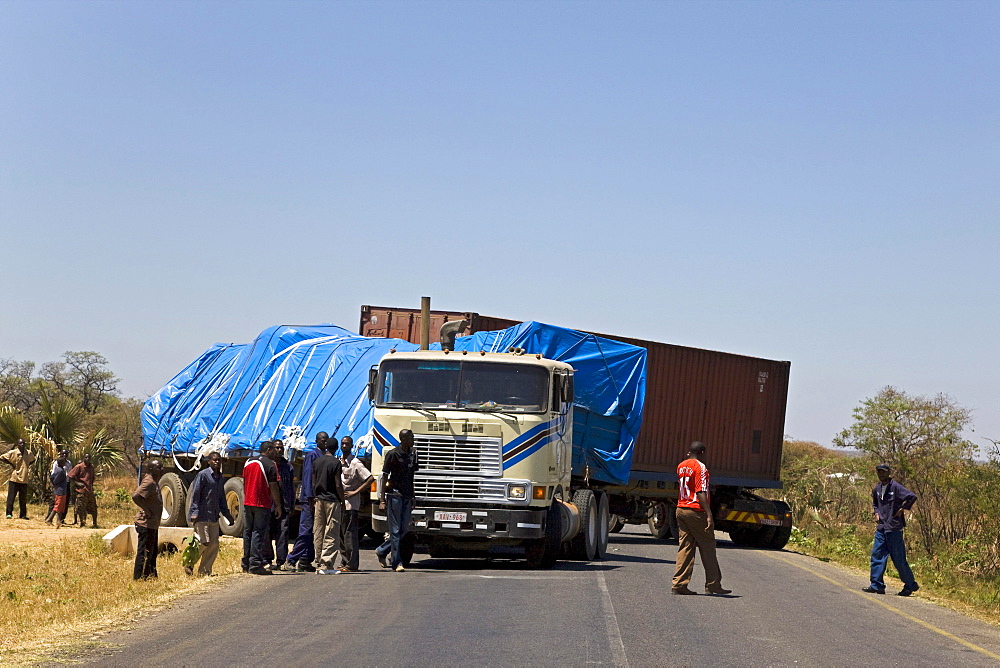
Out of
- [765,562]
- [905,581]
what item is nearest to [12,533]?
[765,562]

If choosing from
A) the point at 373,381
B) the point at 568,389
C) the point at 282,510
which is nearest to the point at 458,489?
the point at 373,381

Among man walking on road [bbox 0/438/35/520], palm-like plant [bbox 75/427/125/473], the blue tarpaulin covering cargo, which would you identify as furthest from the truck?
palm-like plant [bbox 75/427/125/473]

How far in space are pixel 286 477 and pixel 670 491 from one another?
396 inches

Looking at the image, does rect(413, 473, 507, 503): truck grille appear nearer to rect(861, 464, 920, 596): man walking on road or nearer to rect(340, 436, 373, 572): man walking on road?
rect(340, 436, 373, 572): man walking on road

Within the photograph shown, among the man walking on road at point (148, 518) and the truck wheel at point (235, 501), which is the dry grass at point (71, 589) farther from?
the truck wheel at point (235, 501)

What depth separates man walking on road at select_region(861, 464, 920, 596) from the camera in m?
15.0

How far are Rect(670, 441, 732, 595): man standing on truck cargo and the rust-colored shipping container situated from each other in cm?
797

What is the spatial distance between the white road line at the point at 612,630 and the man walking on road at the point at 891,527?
12.5 ft

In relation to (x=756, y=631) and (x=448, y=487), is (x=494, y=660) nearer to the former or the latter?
(x=756, y=631)

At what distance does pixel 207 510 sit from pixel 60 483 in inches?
474

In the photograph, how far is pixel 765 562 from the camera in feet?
65.7

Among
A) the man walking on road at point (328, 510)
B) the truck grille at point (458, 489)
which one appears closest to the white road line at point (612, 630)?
the truck grille at point (458, 489)

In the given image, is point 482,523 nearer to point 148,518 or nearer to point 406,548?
point 406,548

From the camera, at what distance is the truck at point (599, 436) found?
1552 centimetres
